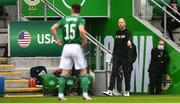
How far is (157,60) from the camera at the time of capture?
23.2m

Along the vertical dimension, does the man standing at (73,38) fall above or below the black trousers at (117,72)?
above

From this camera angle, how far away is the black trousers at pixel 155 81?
23.3 m

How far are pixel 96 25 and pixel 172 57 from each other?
293 cm

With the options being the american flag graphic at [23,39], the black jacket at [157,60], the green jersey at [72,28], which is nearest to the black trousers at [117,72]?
the black jacket at [157,60]

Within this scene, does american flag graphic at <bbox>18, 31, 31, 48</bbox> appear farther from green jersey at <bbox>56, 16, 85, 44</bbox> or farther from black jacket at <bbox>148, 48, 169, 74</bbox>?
green jersey at <bbox>56, 16, 85, 44</bbox>

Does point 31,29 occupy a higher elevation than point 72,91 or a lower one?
higher

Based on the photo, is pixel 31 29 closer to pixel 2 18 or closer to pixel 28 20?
pixel 28 20

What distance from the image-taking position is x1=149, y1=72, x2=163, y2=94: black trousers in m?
23.3

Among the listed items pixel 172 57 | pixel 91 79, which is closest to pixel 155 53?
pixel 172 57

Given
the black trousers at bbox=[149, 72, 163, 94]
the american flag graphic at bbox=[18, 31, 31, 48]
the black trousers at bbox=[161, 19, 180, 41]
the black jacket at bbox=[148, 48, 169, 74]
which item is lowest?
the black trousers at bbox=[149, 72, 163, 94]

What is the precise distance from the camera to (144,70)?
79.6 ft

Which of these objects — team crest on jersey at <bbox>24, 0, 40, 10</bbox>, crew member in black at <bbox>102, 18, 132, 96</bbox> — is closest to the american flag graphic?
team crest on jersey at <bbox>24, 0, 40, 10</bbox>

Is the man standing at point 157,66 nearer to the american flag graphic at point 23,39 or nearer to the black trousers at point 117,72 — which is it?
the black trousers at point 117,72

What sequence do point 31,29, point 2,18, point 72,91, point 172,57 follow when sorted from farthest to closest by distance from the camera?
point 2,18, point 172,57, point 31,29, point 72,91
